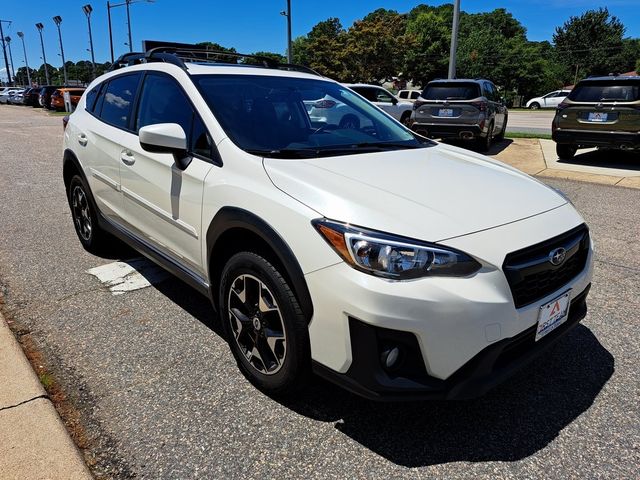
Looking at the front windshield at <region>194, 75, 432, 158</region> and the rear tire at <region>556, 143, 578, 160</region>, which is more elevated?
the front windshield at <region>194, 75, 432, 158</region>

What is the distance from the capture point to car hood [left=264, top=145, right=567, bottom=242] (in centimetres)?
212

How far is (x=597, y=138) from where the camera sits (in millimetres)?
9562

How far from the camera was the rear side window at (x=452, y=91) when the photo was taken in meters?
11.2

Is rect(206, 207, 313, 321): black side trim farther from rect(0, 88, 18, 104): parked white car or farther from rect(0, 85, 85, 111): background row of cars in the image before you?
rect(0, 88, 18, 104): parked white car

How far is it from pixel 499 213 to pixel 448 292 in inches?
23.4

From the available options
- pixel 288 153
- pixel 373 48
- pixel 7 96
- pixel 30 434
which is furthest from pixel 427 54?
pixel 30 434

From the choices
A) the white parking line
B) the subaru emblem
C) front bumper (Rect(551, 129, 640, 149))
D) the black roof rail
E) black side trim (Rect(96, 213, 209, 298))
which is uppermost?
the black roof rail

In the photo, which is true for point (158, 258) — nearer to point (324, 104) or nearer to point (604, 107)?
point (324, 104)

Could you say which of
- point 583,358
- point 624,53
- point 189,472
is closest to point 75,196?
point 189,472

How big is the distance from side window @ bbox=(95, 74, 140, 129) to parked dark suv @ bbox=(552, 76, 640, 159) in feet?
29.0

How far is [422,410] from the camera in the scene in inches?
100

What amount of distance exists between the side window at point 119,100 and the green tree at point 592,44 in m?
71.0

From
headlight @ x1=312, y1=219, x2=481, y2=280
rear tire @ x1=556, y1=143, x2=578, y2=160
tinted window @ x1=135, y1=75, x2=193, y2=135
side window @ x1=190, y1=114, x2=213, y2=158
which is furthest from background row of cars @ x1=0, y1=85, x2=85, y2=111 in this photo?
headlight @ x1=312, y1=219, x2=481, y2=280

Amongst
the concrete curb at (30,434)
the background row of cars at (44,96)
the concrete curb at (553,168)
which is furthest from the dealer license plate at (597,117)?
the background row of cars at (44,96)
